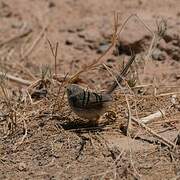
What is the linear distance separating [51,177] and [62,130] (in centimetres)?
56

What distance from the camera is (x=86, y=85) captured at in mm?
5020

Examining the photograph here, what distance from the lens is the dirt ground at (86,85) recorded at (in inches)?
136

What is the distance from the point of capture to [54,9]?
667cm

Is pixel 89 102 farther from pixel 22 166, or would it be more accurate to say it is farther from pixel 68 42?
pixel 68 42

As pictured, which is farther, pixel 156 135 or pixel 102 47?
pixel 102 47

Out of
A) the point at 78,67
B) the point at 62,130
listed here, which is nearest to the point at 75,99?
the point at 62,130

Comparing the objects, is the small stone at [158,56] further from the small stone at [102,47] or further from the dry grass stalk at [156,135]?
the dry grass stalk at [156,135]

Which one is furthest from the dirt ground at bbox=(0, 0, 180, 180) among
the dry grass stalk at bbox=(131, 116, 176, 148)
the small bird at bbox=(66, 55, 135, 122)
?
the small bird at bbox=(66, 55, 135, 122)

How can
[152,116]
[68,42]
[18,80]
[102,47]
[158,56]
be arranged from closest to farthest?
[152,116]
[18,80]
[158,56]
[102,47]
[68,42]

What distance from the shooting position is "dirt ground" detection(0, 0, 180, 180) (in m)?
3.46

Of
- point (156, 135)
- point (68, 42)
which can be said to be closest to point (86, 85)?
point (68, 42)

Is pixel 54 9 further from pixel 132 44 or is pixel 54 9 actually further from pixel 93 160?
pixel 93 160

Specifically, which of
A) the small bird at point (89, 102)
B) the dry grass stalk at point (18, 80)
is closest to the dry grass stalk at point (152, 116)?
the small bird at point (89, 102)

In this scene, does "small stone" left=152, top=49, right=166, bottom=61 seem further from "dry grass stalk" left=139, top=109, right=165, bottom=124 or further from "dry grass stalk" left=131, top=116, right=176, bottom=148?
"dry grass stalk" left=131, top=116, right=176, bottom=148
